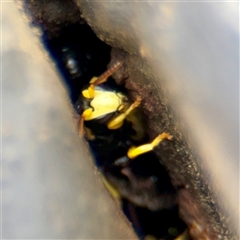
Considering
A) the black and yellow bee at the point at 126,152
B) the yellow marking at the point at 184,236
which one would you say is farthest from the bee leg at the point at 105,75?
the yellow marking at the point at 184,236

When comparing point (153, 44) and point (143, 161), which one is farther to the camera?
point (143, 161)

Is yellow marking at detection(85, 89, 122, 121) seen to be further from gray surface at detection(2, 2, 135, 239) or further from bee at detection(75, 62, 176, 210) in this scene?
gray surface at detection(2, 2, 135, 239)

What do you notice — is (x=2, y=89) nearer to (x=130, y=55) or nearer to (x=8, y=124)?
(x=8, y=124)

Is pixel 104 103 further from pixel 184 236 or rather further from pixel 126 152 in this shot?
pixel 184 236

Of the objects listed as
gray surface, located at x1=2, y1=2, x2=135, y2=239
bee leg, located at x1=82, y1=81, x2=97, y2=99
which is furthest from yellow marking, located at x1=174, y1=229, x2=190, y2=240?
bee leg, located at x1=82, y1=81, x2=97, y2=99

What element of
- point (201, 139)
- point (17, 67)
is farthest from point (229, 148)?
point (17, 67)

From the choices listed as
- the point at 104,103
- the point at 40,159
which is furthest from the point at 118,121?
the point at 40,159

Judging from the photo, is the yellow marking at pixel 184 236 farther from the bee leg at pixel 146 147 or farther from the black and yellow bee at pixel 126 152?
the bee leg at pixel 146 147
